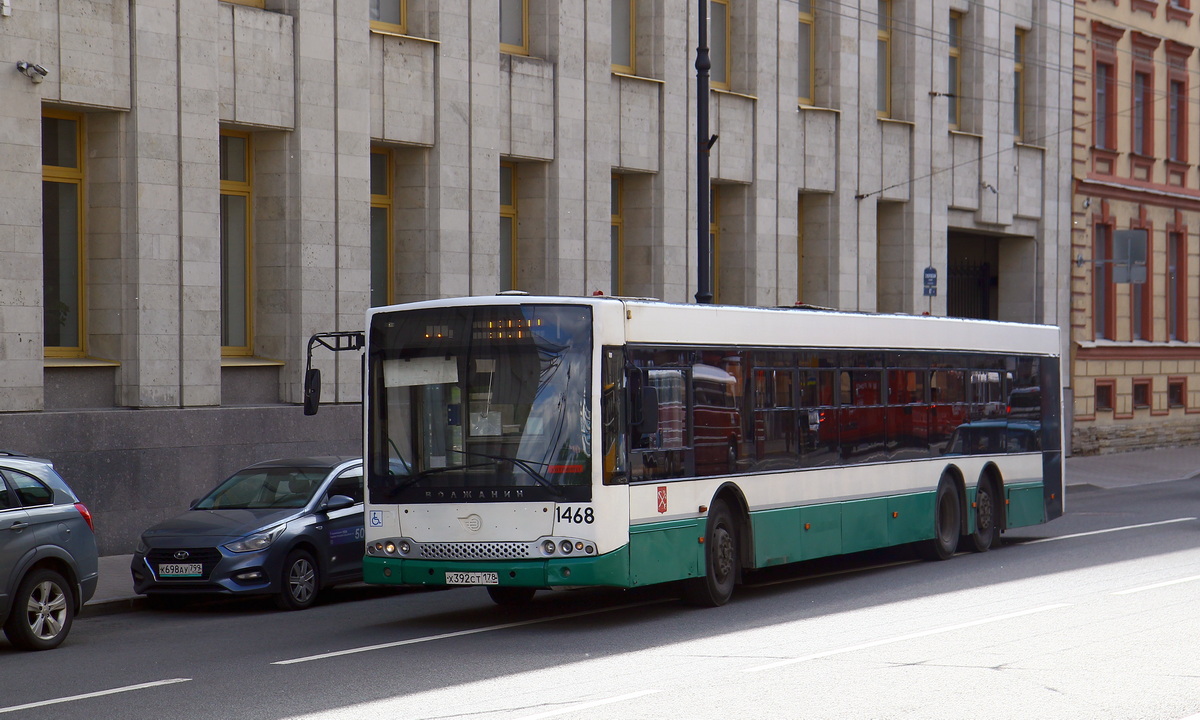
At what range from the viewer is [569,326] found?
12859 mm

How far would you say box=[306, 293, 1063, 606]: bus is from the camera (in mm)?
12688

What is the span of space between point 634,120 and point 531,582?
15016mm

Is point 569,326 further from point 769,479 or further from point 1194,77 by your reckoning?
point 1194,77

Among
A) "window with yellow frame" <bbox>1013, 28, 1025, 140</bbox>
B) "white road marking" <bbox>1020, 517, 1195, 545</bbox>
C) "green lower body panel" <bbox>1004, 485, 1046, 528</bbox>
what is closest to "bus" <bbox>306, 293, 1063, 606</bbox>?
"green lower body panel" <bbox>1004, 485, 1046, 528</bbox>

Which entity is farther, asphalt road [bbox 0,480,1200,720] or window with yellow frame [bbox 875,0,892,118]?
window with yellow frame [bbox 875,0,892,118]

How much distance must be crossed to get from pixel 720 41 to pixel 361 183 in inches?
382

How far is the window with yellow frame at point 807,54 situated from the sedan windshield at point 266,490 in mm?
17744

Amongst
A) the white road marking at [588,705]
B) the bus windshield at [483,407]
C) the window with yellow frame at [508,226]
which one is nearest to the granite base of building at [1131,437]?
the window with yellow frame at [508,226]

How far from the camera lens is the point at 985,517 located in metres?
19.5

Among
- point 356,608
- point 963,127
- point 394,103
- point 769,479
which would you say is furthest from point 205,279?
point 963,127

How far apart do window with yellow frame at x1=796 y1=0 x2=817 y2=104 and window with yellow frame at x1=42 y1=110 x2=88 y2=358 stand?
15966 mm

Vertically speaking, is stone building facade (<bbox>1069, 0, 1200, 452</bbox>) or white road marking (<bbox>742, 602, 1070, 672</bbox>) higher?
stone building facade (<bbox>1069, 0, 1200, 452</bbox>)

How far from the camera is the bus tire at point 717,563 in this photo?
46.1ft

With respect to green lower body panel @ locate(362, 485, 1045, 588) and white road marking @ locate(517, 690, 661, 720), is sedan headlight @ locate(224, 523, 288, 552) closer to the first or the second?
green lower body panel @ locate(362, 485, 1045, 588)
